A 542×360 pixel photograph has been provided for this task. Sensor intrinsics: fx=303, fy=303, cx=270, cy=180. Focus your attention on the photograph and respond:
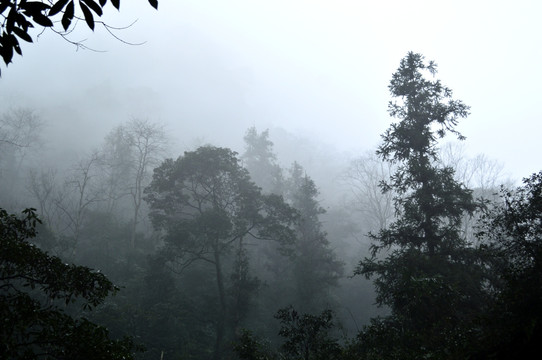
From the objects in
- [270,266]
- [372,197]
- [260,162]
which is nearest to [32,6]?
[270,266]

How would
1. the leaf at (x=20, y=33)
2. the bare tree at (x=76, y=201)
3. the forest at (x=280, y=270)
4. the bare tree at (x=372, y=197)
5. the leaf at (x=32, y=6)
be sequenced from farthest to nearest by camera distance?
the bare tree at (x=372, y=197) < the bare tree at (x=76, y=201) < the forest at (x=280, y=270) < the leaf at (x=20, y=33) < the leaf at (x=32, y=6)

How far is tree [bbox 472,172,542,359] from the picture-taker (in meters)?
3.38

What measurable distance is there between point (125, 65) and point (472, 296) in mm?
137036

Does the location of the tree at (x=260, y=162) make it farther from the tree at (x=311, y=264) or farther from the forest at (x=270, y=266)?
the tree at (x=311, y=264)

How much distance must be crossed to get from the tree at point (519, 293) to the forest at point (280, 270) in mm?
37

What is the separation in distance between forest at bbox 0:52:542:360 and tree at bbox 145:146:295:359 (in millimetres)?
102

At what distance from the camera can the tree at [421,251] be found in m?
8.99

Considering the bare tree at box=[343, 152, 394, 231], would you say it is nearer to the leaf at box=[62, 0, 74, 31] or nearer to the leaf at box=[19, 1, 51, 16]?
the leaf at box=[62, 0, 74, 31]

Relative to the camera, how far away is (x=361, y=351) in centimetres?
937

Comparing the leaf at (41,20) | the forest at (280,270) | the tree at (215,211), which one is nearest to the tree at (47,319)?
the forest at (280,270)

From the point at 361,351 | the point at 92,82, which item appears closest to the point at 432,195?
the point at 361,351

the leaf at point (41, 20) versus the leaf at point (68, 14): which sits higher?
the leaf at point (68, 14)

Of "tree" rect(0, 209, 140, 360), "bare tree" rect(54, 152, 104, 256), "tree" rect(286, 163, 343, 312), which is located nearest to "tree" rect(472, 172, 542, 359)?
"tree" rect(0, 209, 140, 360)

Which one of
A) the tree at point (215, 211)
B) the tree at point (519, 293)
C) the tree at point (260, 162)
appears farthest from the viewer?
the tree at point (260, 162)
